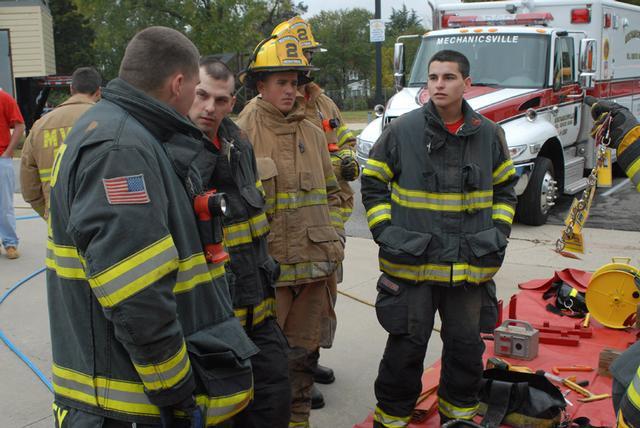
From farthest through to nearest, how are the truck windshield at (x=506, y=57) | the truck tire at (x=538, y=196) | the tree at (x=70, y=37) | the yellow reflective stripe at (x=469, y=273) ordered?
1. the tree at (x=70, y=37)
2. the truck windshield at (x=506, y=57)
3. the truck tire at (x=538, y=196)
4. the yellow reflective stripe at (x=469, y=273)

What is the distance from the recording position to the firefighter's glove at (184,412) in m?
2.20

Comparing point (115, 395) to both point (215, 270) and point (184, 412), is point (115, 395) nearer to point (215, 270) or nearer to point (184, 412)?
point (184, 412)

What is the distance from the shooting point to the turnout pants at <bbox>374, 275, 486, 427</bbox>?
12.2 feet

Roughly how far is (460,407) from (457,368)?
22 cm

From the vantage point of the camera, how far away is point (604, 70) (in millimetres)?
11852

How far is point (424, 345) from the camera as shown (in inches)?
147

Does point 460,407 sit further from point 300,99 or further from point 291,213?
point 300,99

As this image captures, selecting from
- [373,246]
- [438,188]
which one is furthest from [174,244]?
[373,246]

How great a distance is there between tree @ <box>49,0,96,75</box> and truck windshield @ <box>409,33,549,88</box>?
3754 cm

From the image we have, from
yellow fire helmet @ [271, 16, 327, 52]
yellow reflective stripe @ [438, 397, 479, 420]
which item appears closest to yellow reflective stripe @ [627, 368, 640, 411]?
yellow reflective stripe @ [438, 397, 479, 420]

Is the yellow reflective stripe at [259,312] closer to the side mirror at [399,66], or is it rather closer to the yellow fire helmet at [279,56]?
the yellow fire helmet at [279,56]

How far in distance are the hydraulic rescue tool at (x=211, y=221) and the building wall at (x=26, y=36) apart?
80.8 feet

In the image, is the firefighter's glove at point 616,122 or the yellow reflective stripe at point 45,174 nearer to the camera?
the firefighter's glove at point 616,122

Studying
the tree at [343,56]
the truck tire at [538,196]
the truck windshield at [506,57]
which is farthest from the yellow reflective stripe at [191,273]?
the tree at [343,56]
